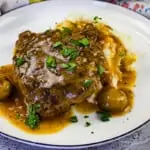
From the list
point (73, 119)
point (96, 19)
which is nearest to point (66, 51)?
point (73, 119)

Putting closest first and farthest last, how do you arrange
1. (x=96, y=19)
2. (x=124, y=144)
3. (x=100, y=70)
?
(x=124, y=144) < (x=100, y=70) < (x=96, y=19)

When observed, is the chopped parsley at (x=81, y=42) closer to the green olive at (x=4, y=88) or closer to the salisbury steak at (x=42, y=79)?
the salisbury steak at (x=42, y=79)

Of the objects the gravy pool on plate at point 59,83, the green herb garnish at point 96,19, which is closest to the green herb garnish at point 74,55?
the gravy pool on plate at point 59,83

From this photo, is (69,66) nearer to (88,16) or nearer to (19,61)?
(19,61)

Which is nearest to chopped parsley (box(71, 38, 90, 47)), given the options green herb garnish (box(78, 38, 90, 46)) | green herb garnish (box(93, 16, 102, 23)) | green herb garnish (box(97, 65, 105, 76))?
green herb garnish (box(78, 38, 90, 46))

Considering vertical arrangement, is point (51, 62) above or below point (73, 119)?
above

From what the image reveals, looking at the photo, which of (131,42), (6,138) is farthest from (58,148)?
(131,42)

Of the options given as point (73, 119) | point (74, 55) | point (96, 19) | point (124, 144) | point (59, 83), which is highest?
point (96, 19)
